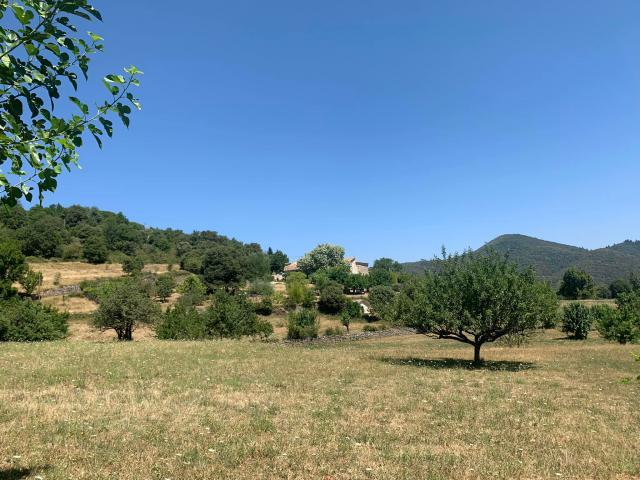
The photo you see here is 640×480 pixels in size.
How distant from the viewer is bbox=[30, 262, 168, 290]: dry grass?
98550mm

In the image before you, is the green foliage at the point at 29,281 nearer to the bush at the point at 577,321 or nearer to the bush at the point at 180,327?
the bush at the point at 180,327

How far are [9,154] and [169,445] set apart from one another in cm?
698

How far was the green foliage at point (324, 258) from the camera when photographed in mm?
182250

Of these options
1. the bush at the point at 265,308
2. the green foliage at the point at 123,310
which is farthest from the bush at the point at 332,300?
the green foliage at the point at 123,310

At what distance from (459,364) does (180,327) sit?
30.5 metres

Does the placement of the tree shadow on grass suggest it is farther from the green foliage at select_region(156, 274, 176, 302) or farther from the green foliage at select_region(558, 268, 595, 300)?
the green foliage at select_region(558, 268, 595, 300)

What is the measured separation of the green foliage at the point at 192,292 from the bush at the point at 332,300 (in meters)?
26.2

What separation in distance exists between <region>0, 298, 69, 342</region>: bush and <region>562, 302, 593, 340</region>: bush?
56.9 metres

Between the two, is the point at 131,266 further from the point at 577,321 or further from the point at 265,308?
the point at 577,321

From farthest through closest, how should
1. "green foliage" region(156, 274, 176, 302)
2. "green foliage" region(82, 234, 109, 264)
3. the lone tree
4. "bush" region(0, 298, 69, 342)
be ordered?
1. "green foliage" region(82, 234, 109, 264)
2. "green foliage" region(156, 274, 176, 302)
3. "bush" region(0, 298, 69, 342)
4. the lone tree

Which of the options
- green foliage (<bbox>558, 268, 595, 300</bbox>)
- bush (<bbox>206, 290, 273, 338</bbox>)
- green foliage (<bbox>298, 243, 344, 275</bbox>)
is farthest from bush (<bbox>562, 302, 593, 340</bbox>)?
green foliage (<bbox>298, 243, 344, 275</bbox>)

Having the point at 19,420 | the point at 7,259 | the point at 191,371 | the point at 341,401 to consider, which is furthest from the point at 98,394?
the point at 7,259

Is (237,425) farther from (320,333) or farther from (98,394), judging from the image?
(320,333)

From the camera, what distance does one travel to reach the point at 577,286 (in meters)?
141
